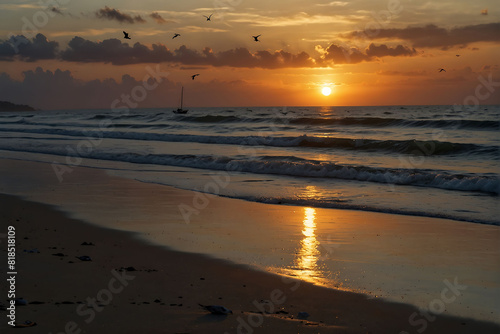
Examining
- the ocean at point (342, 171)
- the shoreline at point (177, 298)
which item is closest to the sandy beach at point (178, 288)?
the shoreline at point (177, 298)

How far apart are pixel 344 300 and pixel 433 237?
4377mm

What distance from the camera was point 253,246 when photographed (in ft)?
30.7

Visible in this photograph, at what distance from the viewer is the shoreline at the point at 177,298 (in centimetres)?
571

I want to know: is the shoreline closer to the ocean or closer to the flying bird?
the flying bird

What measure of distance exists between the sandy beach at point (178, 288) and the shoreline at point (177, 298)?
1cm

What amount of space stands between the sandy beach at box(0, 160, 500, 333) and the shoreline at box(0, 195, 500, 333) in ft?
0.04

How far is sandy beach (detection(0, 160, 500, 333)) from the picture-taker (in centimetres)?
577

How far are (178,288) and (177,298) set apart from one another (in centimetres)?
43

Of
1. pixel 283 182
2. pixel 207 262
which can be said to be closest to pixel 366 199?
pixel 283 182

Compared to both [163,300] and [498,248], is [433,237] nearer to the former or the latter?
[498,248]

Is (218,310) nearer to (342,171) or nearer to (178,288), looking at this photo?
(178,288)

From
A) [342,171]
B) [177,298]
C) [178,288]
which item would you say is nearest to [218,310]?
[177,298]

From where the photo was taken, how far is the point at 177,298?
21.3ft

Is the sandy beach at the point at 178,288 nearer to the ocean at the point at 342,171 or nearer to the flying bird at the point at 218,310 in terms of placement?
the flying bird at the point at 218,310
